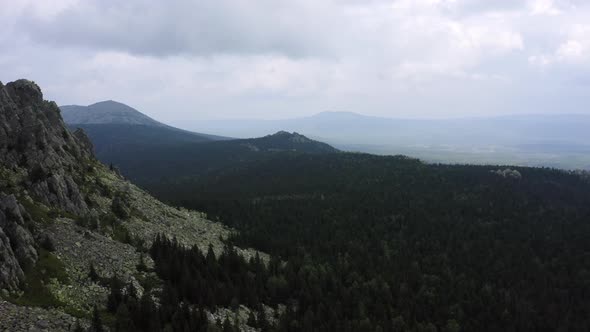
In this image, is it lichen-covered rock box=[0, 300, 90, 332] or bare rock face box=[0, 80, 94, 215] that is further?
bare rock face box=[0, 80, 94, 215]

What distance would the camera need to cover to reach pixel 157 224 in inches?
3615

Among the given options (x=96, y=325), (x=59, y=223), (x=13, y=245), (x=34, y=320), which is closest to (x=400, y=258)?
(x=59, y=223)

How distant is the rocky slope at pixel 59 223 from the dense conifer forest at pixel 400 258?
831 cm

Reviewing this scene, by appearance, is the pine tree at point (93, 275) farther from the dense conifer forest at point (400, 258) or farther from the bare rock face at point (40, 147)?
the bare rock face at point (40, 147)

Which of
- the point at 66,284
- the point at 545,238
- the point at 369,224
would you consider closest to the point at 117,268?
the point at 66,284

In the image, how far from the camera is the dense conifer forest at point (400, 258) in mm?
74250

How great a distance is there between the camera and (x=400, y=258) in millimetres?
116375

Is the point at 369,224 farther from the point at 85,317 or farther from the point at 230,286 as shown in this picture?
the point at 85,317

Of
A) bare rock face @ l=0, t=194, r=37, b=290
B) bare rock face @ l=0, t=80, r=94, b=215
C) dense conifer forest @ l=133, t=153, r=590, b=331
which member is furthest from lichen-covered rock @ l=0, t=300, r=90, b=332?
bare rock face @ l=0, t=80, r=94, b=215

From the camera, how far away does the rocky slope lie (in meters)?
47.0

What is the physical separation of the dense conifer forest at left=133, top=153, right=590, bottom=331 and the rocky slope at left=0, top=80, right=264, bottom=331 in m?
8.31

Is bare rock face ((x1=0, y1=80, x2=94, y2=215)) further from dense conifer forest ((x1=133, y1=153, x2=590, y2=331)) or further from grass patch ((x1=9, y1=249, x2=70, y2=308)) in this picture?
grass patch ((x1=9, y1=249, x2=70, y2=308))

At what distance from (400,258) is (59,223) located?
83783 mm

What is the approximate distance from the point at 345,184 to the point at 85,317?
510ft
